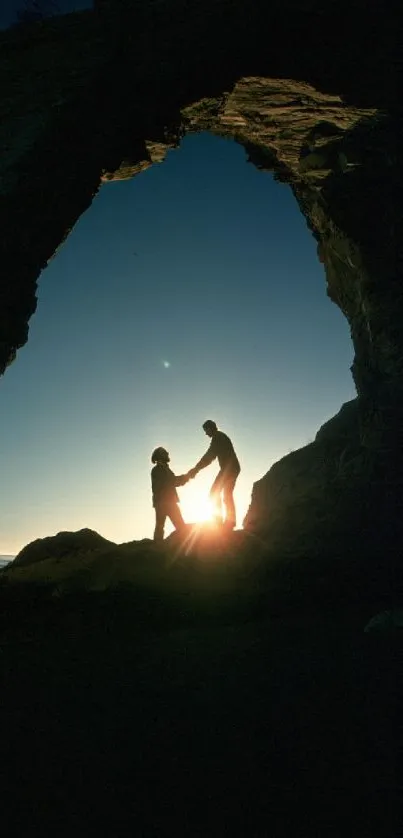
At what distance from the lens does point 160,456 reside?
11.8 metres

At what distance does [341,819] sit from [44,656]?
489 centimetres

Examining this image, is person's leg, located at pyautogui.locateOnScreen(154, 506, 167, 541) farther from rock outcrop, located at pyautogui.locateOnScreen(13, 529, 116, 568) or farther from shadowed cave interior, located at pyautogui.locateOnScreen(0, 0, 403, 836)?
shadowed cave interior, located at pyautogui.locateOnScreen(0, 0, 403, 836)

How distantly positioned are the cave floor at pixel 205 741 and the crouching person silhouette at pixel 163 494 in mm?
5609

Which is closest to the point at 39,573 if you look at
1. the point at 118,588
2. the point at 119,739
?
the point at 118,588

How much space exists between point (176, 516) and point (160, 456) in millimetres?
1562

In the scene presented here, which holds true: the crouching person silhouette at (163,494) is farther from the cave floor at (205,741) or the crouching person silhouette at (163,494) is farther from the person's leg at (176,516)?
the cave floor at (205,741)

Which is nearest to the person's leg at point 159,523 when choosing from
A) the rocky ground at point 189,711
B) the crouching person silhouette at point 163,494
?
the crouching person silhouette at point 163,494

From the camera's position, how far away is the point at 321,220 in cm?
1449

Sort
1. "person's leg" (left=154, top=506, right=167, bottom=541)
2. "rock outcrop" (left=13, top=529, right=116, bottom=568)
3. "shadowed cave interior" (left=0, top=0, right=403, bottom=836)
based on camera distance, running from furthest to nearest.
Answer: "person's leg" (left=154, top=506, right=167, bottom=541), "rock outcrop" (left=13, top=529, right=116, bottom=568), "shadowed cave interior" (left=0, top=0, right=403, bottom=836)

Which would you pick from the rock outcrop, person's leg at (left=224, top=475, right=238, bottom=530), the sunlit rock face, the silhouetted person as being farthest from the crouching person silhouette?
the sunlit rock face

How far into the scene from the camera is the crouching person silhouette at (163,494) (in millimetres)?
11641

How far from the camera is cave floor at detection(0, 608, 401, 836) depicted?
232cm

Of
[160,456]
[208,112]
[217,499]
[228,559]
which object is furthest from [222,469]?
[208,112]

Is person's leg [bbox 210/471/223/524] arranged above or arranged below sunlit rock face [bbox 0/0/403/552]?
below
